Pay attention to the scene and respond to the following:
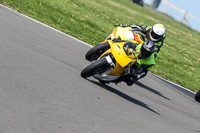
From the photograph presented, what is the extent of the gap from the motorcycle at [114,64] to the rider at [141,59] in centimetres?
9

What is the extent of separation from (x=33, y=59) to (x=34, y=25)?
4429 mm

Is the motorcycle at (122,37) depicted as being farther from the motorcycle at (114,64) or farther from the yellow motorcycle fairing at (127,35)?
the motorcycle at (114,64)

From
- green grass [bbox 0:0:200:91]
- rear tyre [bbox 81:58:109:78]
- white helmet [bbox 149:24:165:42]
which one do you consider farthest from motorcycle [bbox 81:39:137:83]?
green grass [bbox 0:0:200:91]

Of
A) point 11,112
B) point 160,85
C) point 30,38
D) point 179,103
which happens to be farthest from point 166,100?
point 11,112

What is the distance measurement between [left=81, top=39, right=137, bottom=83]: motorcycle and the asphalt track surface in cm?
24

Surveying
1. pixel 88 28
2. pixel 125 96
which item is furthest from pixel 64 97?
pixel 88 28

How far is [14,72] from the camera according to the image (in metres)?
6.92

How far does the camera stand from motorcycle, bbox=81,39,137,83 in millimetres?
8414

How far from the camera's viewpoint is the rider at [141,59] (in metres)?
8.29

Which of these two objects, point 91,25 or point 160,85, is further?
point 91,25

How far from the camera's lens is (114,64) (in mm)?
8523

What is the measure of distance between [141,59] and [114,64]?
0.55 metres

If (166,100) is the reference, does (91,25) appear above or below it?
below

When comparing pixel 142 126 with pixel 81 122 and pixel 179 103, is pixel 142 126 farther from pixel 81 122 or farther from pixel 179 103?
pixel 179 103
